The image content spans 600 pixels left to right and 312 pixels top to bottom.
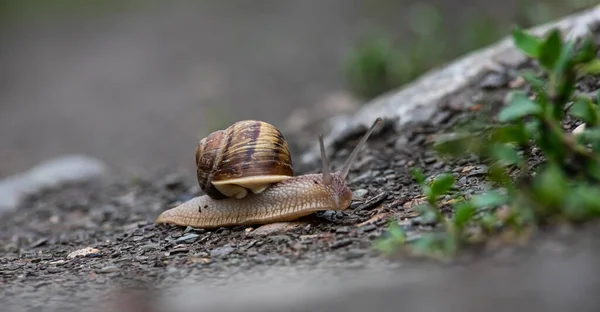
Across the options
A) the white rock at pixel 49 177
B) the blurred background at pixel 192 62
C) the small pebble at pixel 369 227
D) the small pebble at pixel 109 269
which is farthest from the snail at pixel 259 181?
the white rock at pixel 49 177

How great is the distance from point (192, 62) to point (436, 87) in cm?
655

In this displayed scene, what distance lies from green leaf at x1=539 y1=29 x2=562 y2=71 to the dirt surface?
86 centimetres

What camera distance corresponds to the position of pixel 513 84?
5410 millimetres

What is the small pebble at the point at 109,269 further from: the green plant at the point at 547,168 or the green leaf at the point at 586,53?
the green leaf at the point at 586,53

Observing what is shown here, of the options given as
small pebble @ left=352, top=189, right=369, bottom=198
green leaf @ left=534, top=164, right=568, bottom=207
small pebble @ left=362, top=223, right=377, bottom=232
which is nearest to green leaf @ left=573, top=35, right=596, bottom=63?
green leaf @ left=534, top=164, right=568, bottom=207

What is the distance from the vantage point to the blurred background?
8523mm

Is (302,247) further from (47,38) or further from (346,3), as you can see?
(47,38)

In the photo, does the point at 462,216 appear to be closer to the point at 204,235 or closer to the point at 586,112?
the point at 586,112

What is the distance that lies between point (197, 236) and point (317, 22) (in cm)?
839

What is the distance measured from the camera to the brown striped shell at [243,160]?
12.9ft

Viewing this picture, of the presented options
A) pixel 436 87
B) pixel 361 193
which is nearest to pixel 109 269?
pixel 361 193

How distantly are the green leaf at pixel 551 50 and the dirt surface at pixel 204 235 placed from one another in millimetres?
857

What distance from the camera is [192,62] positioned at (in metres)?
11.5

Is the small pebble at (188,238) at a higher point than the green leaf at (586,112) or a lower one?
higher
